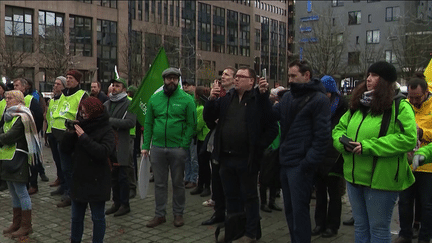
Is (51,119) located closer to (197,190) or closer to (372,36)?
(197,190)

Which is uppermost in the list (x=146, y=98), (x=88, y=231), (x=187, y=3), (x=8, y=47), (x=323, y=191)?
(x=187, y=3)

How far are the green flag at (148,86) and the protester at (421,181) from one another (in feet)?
12.8

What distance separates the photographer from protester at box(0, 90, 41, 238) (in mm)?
5898

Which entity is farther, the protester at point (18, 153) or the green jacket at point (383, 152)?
the protester at point (18, 153)

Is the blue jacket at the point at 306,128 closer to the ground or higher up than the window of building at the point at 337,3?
closer to the ground

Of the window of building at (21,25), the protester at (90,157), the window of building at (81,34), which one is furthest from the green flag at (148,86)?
the window of building at (81,34)

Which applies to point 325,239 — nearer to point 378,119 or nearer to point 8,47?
point 378,119

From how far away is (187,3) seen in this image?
75.6m

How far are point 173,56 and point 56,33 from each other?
43.4ft

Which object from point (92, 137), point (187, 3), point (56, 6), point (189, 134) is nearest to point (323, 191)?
point (189, 134)

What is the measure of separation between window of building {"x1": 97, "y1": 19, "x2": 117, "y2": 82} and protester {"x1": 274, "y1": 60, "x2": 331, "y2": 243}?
172 ft

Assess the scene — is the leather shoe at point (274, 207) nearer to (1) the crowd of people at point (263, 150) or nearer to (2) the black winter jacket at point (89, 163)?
(1) the crowd of people at point (263, 150)

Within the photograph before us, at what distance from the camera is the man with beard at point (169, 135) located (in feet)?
21.3

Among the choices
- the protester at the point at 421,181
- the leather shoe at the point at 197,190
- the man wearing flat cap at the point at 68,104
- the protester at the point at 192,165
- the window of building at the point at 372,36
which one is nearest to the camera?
the protester at the point at 421,181
